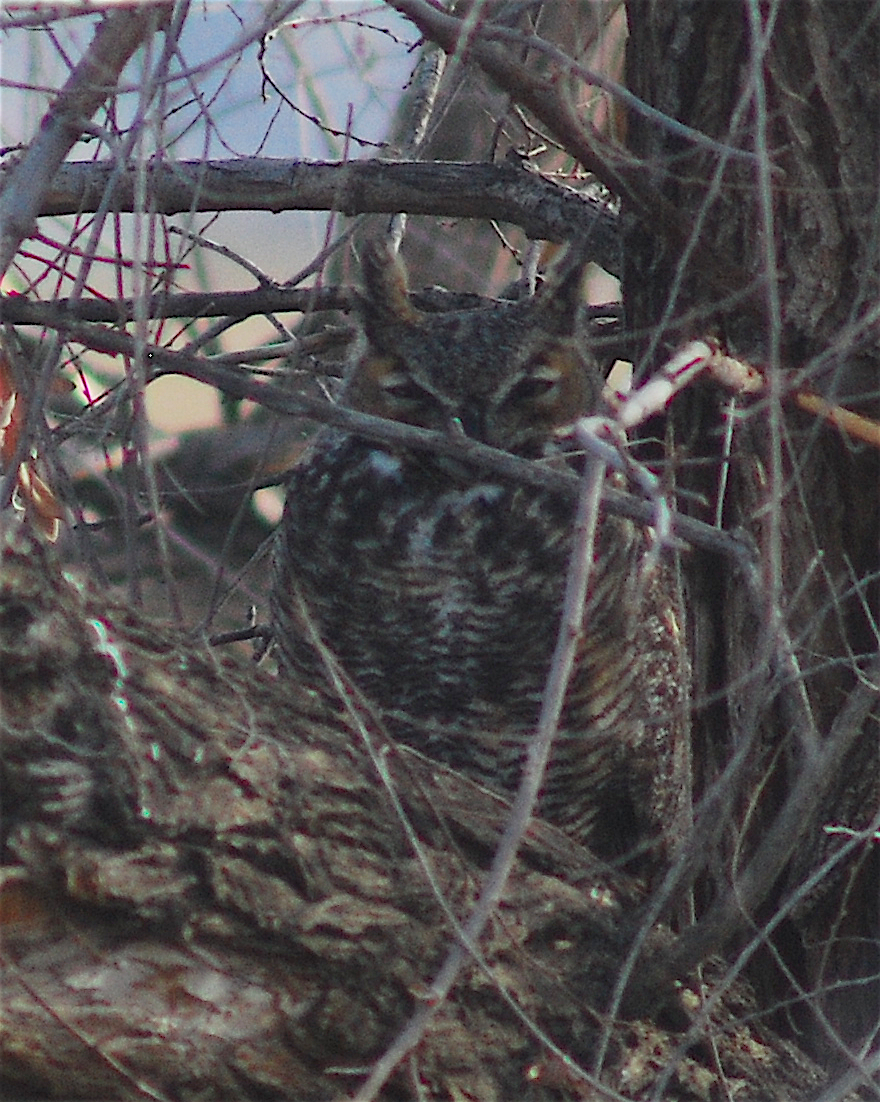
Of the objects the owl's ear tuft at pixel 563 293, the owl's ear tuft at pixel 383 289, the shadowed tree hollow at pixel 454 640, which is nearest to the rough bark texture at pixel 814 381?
the shadowed tree hollow at pixel 454 640

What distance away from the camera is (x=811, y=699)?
2.46 metres

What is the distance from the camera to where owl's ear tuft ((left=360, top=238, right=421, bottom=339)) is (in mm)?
2734

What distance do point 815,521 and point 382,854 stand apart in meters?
1.08

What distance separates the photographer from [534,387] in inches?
106

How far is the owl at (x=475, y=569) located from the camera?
8.55ft

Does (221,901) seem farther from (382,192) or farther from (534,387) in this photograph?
(382,192)

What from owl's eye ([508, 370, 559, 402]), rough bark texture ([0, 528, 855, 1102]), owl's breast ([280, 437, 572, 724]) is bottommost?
rough bark texture ([0, 528, 855, 1102])

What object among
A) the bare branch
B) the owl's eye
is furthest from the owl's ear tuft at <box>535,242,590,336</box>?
the bare branch

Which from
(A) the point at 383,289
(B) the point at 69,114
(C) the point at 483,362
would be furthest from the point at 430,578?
(B) the point at 69,114

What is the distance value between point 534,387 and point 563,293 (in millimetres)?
202

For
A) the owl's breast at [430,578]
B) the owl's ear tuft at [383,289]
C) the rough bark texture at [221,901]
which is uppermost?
the owl's ear tuft at [383,289]

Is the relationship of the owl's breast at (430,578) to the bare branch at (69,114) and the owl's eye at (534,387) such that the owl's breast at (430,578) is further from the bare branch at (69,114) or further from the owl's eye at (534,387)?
the bare branch at (69,114)

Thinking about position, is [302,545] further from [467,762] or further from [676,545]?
[676,545]

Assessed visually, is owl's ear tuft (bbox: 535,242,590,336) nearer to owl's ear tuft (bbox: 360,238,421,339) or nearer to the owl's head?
the owl's head
